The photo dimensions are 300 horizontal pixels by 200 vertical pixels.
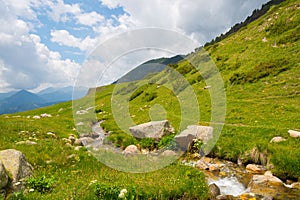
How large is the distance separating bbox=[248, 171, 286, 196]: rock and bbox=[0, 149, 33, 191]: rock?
10365mm

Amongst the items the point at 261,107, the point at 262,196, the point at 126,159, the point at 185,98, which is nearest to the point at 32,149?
the point at 126,159

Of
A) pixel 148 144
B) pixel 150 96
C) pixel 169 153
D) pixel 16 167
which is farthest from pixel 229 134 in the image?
pixel 150 96

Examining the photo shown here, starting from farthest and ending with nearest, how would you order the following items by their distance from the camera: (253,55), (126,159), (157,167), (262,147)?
1. (253,55)
2. (262,147)
3. (126,159)
4. (157,167)

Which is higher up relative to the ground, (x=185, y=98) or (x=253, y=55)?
(x=253, y=55)

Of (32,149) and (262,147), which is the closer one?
(32,149)

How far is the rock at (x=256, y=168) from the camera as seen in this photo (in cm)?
1458

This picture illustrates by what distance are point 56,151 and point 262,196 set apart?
1073 cm

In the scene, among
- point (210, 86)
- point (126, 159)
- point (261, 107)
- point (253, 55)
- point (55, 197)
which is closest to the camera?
point (55, 197)

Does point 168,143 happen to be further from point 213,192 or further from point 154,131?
point 213,192

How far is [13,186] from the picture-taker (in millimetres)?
8172

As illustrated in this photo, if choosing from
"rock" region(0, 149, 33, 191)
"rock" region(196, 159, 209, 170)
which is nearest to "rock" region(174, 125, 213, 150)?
"rock" region(196, 159, 209, 170)

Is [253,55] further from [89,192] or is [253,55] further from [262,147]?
[89,192]

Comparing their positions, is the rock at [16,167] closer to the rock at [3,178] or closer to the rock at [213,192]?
the rock at [3,178]

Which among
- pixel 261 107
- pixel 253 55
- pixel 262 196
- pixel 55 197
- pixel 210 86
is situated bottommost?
pixel 262 196
